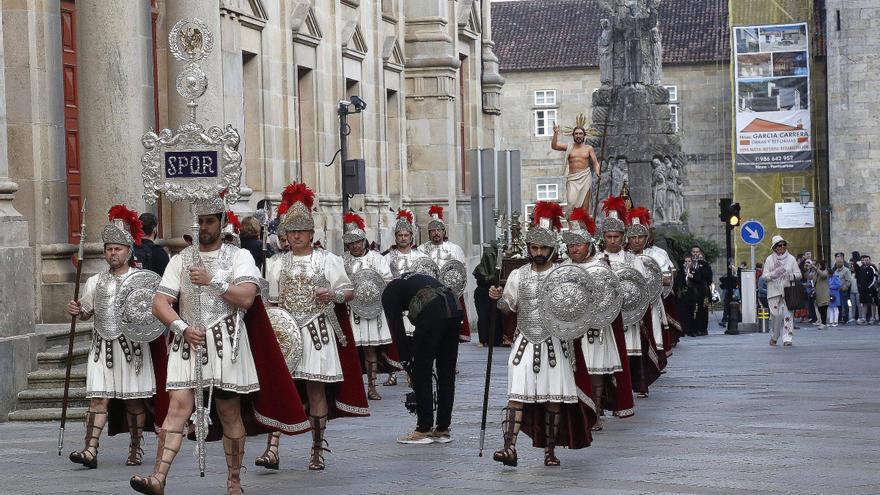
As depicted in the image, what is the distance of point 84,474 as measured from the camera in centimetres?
1277

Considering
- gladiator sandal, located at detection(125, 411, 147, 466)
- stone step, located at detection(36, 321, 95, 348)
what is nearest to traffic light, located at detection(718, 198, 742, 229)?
stone step, located at detection(36, 321, 95, 348)

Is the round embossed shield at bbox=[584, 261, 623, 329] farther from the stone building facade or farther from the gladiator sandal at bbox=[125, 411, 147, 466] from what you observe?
the stone building facade

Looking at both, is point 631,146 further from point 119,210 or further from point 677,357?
point 119,210

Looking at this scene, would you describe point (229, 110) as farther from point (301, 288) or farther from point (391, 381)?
point (301, 288)

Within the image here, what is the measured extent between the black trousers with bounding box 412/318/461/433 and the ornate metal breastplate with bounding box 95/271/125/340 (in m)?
2.66

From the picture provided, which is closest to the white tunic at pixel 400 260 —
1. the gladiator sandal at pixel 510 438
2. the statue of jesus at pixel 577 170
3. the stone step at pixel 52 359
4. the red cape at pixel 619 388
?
the stone step at pixel 52 359

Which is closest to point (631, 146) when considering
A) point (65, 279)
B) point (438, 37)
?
point (438, 37)

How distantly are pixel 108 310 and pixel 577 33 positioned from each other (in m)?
69.4

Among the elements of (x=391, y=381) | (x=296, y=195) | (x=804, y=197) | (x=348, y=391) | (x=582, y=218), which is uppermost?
(x=804, y=197)

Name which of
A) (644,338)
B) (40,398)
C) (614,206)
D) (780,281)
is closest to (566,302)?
(614,206)

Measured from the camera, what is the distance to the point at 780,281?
2850 centimetres

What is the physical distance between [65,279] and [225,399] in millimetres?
8513

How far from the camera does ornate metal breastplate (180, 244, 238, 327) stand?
36.6 ft

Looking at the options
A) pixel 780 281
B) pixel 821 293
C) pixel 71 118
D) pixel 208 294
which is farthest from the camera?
pixel 821 293
